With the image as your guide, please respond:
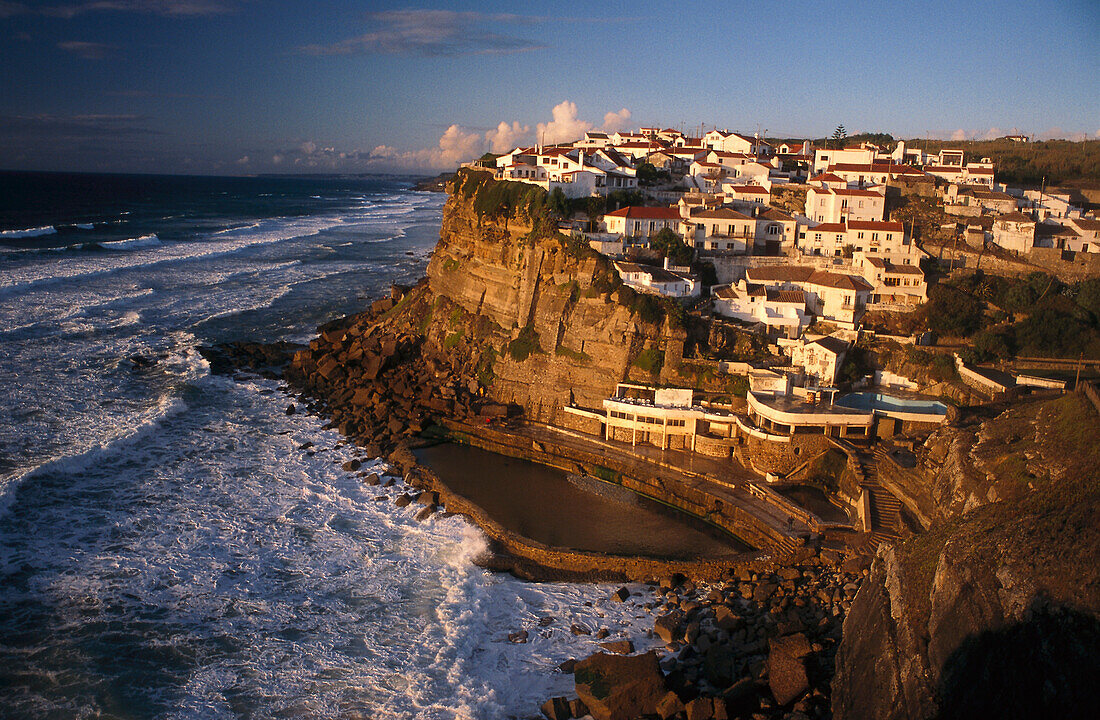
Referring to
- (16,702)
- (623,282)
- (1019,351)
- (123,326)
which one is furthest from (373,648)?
(123,326)

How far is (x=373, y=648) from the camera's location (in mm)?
17688

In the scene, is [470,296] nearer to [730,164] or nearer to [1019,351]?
[730,164]

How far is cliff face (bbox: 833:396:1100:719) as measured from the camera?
10.5 meters

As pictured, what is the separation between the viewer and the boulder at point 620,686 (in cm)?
1519

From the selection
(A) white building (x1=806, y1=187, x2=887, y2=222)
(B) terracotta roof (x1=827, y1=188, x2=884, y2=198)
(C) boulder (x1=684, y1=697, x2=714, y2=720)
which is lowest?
(C) boulder (x1=684, y1=697, x2=714, y2=720)

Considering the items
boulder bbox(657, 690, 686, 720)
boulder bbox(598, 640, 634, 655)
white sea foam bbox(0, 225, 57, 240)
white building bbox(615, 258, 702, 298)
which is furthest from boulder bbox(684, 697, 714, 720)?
white sea foam bbox(0, 225, 57, 240)

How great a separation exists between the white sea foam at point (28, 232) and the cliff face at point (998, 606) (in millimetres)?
86422

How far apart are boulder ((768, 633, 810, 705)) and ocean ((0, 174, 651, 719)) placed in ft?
12.7

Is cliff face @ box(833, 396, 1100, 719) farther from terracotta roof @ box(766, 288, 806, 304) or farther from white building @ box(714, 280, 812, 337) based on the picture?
terracotta roof @ box(766, 288, 806, 304)

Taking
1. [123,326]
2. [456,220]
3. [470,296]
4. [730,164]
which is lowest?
[123,326]

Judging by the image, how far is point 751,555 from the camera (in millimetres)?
21312

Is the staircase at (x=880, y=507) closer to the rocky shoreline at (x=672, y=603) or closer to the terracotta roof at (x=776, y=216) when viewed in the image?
the rocky shoreline at (x=672, y=603)

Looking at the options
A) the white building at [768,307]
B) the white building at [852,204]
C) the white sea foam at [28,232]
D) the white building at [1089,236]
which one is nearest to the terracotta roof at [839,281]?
the white building at [768,307]

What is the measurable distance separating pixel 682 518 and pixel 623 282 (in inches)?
469
